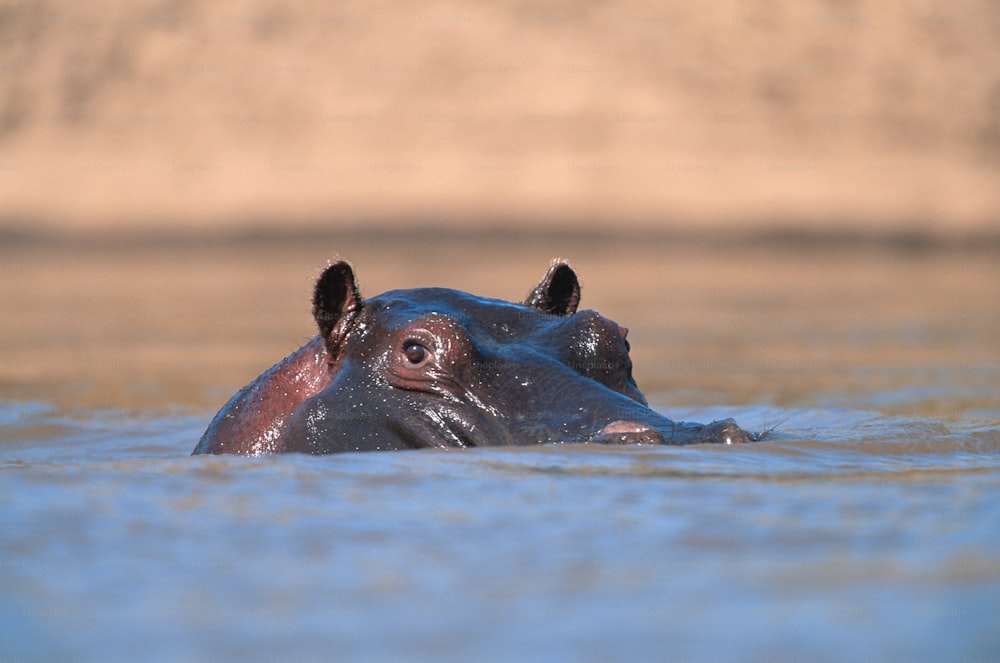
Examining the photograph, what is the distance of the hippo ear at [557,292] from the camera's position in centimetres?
733

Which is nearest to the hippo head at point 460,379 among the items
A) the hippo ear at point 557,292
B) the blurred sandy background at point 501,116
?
the hippo ear at point 557,292

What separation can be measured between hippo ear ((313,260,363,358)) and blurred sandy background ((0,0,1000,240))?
124ft

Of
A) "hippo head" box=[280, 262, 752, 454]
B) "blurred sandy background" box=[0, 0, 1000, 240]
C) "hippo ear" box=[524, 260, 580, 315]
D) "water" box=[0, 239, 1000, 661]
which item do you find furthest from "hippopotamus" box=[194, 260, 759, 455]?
"blurred sandy background" box=[0, 0, 1000, 240]

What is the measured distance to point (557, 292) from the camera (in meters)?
7.51

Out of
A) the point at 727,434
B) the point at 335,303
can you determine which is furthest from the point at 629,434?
the point at 335,303

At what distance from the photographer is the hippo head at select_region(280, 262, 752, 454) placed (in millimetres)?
5957

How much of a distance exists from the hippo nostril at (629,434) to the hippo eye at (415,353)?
93cm

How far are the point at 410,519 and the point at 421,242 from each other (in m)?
37.5

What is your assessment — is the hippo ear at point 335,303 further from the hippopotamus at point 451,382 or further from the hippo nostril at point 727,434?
the hippo nostril at point 727,434

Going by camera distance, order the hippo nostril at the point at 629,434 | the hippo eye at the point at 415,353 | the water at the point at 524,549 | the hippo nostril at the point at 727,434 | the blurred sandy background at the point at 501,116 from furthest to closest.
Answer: the blurred sandy background at the point at 501,116 → the hippo eye at the point at 415,353 → the hippo nostril at the point at 727,434 → the hippo nostril at the point at 629,434 → the water at the point at 524,549

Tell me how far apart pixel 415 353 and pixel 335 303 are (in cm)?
54

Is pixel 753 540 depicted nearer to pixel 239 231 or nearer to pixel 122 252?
pixel 122 252

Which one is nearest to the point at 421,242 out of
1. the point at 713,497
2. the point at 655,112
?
the point at 655,112

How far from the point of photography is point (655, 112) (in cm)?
5072
